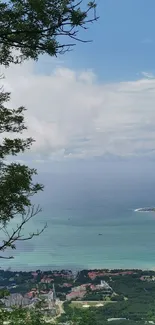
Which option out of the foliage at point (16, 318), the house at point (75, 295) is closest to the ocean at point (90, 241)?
the house at point (75, 295)

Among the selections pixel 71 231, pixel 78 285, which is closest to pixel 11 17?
pixel 78 285

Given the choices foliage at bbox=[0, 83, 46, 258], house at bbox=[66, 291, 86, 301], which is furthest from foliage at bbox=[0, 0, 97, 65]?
house at bbox=[66, 291, 86, 301]

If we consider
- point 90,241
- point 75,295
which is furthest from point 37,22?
point 90,241

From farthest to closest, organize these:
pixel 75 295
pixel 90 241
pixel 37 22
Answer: pixel 90 241 → pixel 75 295 → pixel 37 22

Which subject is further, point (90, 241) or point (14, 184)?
point (90, 241)

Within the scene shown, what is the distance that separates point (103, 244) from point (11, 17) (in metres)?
24.5

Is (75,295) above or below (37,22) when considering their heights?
below

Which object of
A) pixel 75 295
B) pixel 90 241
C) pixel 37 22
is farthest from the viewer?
pixel 90 241

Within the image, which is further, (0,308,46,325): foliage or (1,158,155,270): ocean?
(1,158,155,270): ocean

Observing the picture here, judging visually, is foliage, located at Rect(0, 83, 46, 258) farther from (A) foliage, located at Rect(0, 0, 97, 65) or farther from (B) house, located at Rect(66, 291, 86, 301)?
(B) house, located at Rect(66, 291, 86, 301)

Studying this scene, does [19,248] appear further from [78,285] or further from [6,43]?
[6,43]

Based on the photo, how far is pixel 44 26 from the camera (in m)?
2.75

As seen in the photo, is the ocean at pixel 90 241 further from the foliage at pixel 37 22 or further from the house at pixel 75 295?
the foliage at pixel 37 22

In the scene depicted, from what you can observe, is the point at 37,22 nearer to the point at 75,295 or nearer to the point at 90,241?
the point at 75,295
